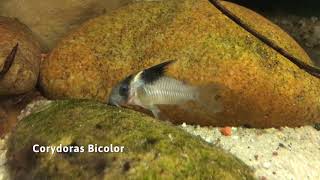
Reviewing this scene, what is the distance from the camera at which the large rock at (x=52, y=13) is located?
545 cm

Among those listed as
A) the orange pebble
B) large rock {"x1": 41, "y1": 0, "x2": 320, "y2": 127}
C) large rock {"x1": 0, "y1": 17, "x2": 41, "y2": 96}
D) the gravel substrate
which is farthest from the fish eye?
large rock {"x1": 0, "y1": 17, "x2": 41, "y2": 96}

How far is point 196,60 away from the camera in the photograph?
453cm

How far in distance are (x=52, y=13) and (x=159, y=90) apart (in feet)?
8.17

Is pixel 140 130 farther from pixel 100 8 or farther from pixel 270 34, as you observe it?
pixel 100 8

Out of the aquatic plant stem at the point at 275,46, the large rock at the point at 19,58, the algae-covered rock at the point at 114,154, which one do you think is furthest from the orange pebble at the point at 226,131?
the large rock at the point at 19,58

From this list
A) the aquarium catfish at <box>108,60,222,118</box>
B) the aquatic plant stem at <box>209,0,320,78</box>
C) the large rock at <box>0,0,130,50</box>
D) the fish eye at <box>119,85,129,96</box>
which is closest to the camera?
the aquatic plant stem at <box>209,0,320,78</box>

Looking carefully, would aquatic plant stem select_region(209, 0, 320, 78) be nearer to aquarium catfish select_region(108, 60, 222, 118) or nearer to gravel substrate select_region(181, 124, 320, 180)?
aquarium catfish select_region(108, 60, 222, 118)

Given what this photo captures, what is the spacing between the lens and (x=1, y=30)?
16.4ft

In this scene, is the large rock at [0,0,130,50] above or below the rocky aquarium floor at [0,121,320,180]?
above

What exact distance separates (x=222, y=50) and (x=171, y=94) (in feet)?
3.83

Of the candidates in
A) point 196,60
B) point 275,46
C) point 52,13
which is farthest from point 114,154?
point 52,13

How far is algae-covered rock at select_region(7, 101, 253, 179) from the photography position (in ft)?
9.92

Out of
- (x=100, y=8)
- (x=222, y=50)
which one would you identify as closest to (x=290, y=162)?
(x=222, y=50)

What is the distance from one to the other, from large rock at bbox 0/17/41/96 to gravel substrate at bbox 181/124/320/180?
1.79 metres
